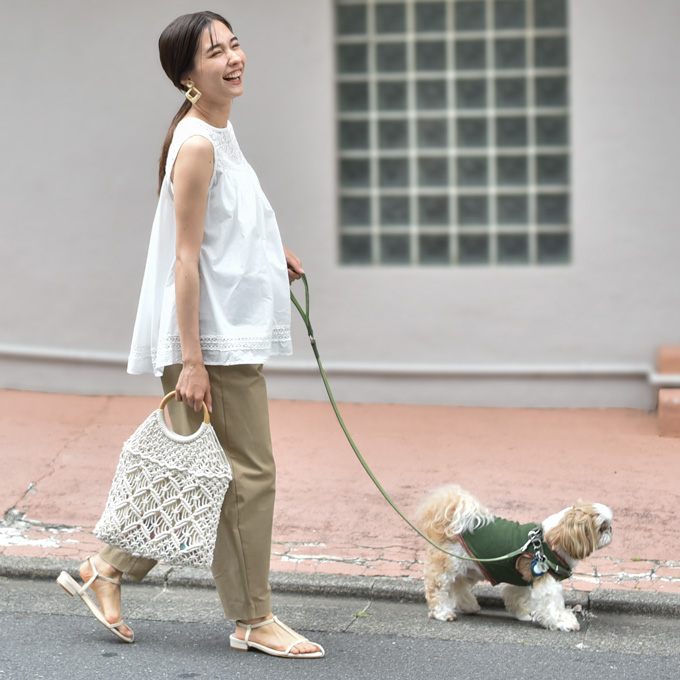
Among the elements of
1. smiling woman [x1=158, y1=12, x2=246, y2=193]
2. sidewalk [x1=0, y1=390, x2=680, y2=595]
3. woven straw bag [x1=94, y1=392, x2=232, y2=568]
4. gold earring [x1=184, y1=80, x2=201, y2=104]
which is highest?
smiling woman [x1=158, y1=12, x2=246, y2=193]

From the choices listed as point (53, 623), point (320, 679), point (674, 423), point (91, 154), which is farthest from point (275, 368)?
point (320, 679)

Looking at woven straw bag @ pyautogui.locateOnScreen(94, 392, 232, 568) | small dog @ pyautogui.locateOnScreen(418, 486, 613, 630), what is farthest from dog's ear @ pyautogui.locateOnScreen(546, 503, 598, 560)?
woven straw bag @ pyautogui.locateOnScreen(94, 392, 232, 568)

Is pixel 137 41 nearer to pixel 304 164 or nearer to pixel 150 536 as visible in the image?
pixel 304 164

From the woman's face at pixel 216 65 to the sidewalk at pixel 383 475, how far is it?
84.5 inches

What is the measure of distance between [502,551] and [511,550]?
0.04m

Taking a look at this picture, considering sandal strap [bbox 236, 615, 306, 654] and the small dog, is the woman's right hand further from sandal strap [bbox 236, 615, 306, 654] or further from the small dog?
the small dog

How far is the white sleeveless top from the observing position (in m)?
3.95

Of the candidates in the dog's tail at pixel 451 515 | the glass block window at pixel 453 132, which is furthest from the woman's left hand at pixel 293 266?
the glass block window at pixel 453 132

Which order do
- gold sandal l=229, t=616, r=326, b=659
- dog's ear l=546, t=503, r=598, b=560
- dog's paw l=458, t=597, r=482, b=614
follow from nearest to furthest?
gold sandal l=229, t=616, r=326, b=659
dog's ear l=546, t=503, r=598, b=560
dog's paw l=458, t=597, r=482, b=614

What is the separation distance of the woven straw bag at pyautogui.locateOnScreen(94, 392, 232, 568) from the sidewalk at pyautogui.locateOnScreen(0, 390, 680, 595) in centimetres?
120

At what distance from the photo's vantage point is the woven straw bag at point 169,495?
3855 mm

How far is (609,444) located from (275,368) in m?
2.63

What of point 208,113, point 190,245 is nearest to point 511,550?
point 190,245

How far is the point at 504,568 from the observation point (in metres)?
4.39
